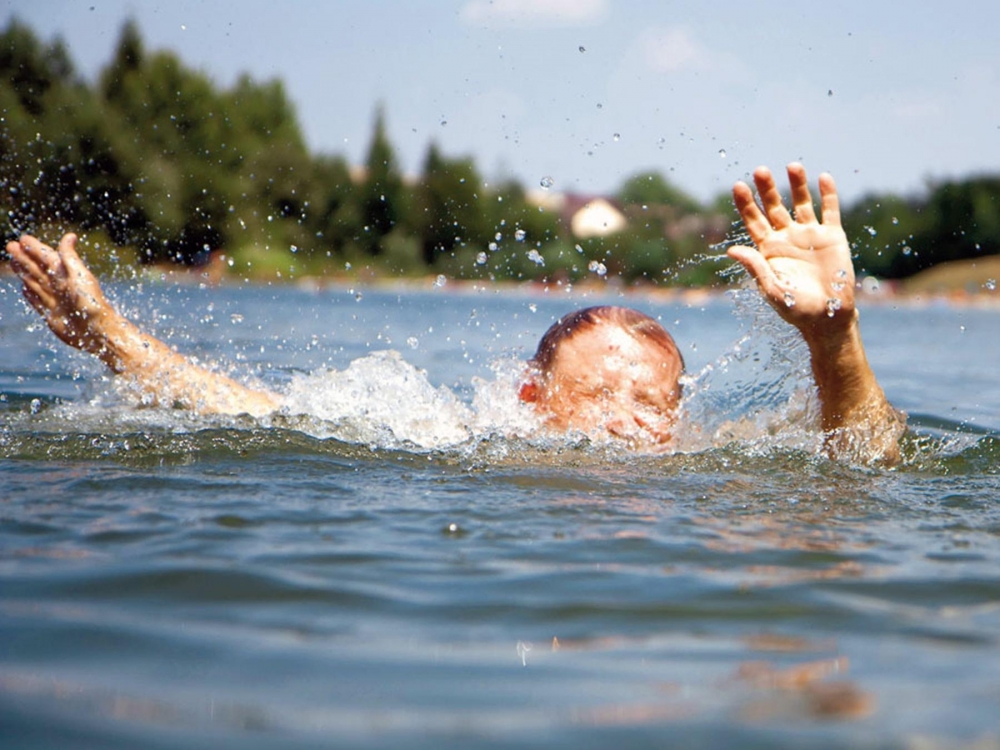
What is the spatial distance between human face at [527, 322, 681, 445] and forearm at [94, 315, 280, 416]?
1365 millimetres

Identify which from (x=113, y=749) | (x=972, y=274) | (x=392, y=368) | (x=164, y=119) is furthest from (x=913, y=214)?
(x=113, y=749)

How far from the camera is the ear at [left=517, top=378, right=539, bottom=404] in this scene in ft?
14.2

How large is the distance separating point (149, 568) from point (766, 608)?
1.28 meters

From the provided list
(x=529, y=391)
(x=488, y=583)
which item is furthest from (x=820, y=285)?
(x=488, y=583)

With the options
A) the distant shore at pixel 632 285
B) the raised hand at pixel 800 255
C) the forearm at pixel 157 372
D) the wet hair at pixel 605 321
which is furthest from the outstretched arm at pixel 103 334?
the distant shore at pixel 632 285

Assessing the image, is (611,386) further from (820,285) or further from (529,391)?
(820,285)

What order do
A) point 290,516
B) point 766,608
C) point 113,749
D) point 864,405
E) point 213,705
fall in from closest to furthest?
point 113,749
point 213,705
point 766,608
point 290,516
point 864,405

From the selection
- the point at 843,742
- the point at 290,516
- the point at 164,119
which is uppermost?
the point at 164,119

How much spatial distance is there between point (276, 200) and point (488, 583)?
144 ft

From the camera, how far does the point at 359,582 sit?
2.36 meters

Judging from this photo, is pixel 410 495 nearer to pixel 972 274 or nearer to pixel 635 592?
pixel 635 592

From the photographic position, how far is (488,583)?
238cm

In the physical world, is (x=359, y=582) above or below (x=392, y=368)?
below

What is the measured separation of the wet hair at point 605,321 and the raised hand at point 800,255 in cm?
67
